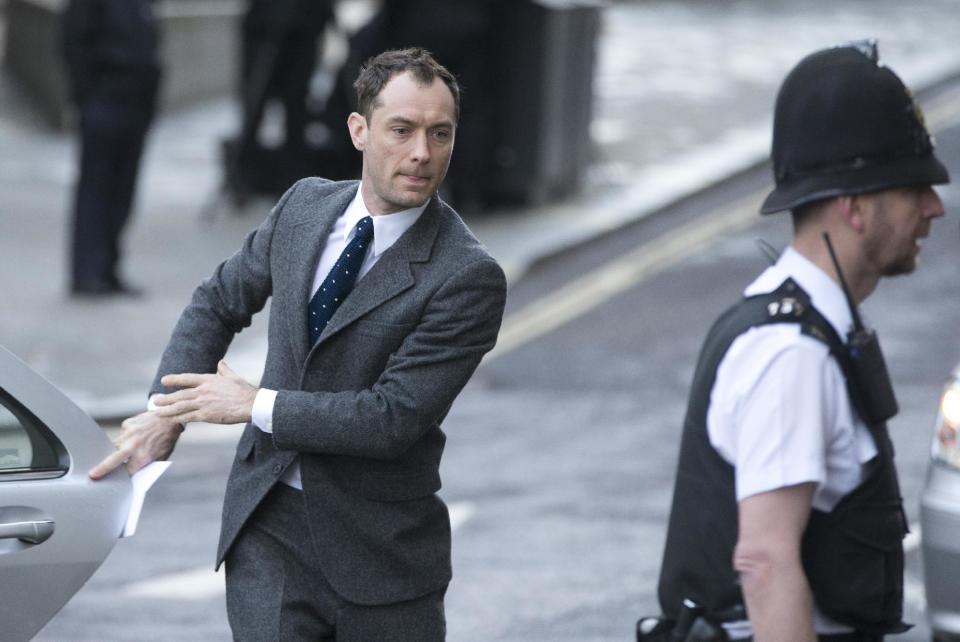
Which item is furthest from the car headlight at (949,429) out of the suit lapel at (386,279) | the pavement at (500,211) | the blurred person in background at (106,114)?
the blurred person in background at (106,114)

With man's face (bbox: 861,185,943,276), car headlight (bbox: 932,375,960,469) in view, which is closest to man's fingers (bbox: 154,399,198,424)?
man's face (bbox: 861,185,943,276)

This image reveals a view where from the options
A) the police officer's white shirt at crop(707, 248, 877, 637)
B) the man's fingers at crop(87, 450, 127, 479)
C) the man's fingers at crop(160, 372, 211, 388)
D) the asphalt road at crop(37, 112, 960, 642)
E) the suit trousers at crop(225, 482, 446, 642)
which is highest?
the police officer's white shirt at crop(707, 248, 877, 637)

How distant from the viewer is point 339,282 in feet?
12.1

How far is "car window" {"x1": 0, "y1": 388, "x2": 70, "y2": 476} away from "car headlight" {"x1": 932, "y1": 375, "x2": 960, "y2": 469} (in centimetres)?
283

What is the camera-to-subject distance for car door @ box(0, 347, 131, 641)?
369 centimetres

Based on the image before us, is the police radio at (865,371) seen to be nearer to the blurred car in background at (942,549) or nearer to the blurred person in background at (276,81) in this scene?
the blurred car in background at (942,549)

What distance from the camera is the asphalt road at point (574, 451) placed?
6.64 m

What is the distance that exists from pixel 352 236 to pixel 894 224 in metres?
1.19

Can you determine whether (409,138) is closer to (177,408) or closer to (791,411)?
(177,408)

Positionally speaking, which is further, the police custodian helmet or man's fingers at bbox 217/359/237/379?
man's fingers at bbox 217/359/237/379

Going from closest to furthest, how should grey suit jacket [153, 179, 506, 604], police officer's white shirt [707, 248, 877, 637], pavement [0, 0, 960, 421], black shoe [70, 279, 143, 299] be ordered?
police officer's white shirt [707, 248, 877, 637] → grey suit jacket [153, 179, 506, 604] → pavement [0, 0, 960, 421] → black shoe [70, 279, 143, 299]

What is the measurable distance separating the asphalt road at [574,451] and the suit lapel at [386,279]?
2900 mm

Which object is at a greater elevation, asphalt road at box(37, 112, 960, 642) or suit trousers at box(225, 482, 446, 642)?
suit trousers at box(225, 482, 446, 642)

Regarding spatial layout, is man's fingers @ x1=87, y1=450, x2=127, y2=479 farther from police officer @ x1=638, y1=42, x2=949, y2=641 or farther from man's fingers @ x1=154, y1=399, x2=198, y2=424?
police officer @ x1=638, y1=42, x2=949, y2=641
